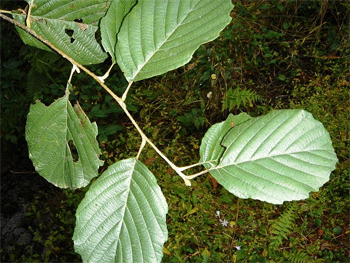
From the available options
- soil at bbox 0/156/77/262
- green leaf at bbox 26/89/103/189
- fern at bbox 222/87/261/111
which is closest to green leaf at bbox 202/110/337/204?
green leaf at bbox 26/89/103/189

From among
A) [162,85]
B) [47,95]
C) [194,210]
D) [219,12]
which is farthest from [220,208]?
[219,12]

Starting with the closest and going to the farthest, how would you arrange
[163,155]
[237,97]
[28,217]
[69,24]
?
[163,155] < [69,24] < [237,97] < [28,217]

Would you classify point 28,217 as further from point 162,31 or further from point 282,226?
point 162,31

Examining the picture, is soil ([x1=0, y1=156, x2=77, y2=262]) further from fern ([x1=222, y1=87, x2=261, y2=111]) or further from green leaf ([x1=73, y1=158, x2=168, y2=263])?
green leaf ([x1=73, y1=158, x2=168, y2=263])

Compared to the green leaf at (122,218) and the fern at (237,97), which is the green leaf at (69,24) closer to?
the green leaf at (122,218)

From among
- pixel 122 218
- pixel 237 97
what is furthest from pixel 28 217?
pixel 122 218

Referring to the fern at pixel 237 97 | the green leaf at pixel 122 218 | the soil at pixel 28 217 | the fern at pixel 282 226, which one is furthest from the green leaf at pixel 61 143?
the soil at pixel 28 217

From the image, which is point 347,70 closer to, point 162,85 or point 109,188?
point 162,85
